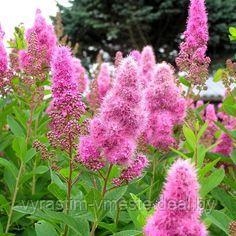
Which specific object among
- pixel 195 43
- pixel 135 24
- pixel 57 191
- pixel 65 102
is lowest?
pixel 57 191

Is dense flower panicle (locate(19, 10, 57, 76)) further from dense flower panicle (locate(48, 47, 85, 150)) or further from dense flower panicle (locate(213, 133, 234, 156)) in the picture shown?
dense flower panicle (locate(213, 133, 234, 156))

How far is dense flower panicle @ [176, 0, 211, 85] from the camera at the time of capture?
3.34 meters

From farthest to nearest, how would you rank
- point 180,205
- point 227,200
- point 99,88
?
point 99,88 → point 227,200 → point 180,205

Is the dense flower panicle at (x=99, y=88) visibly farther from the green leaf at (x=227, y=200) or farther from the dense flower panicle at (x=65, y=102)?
the dense flower panicle at (x=65, y=102)

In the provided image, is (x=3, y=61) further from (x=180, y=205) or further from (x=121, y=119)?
(x=180, y=205)

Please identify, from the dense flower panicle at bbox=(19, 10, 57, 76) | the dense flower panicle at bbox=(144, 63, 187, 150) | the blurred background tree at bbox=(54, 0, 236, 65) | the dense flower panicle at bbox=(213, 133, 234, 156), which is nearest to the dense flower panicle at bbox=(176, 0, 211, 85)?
the dense flower panicle at bbox=(213, 133, 234, 156)

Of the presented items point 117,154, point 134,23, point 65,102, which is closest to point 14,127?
point 65,102

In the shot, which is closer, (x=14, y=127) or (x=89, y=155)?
(x=89, y=155)

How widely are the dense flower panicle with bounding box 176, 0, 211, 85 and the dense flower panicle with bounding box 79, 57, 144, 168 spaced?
1.34 m

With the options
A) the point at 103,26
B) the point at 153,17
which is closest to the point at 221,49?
the point at 153,17

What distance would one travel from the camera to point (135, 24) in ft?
90.3

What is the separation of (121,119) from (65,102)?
252mm

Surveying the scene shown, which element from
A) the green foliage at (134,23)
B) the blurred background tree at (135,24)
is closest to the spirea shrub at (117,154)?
the blurred background tree at (135,24)

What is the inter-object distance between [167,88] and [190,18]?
0.82 meters
